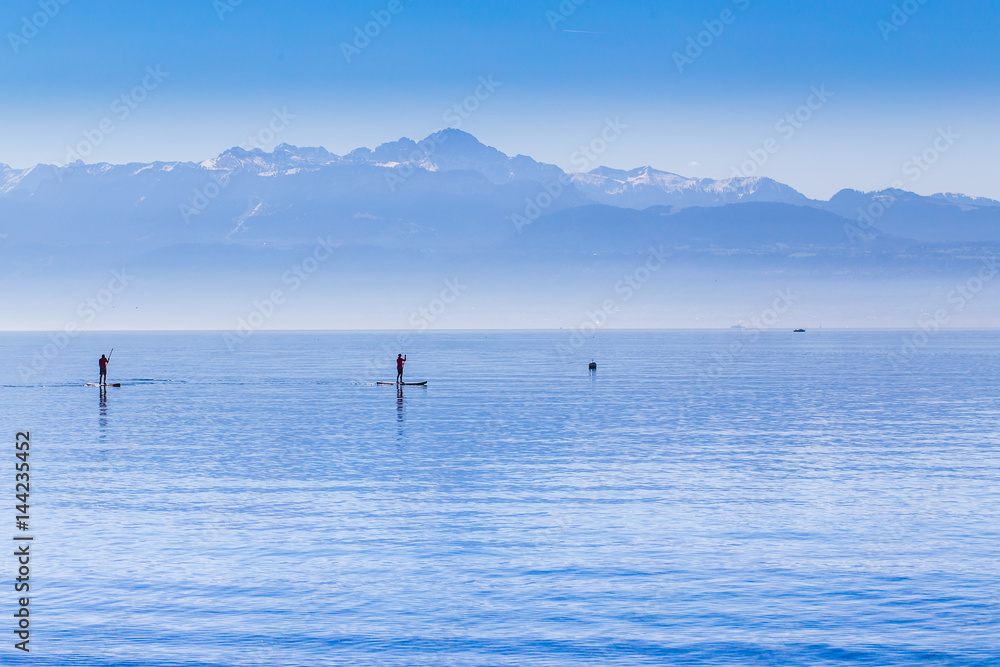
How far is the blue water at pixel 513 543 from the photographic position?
25.4 meters

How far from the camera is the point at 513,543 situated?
115 ft

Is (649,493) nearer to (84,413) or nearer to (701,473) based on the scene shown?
(701,473)

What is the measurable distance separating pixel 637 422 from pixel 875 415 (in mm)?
19150

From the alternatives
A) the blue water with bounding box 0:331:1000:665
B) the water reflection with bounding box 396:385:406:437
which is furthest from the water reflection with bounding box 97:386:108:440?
the water reflection with bounding box 396:385:406:437

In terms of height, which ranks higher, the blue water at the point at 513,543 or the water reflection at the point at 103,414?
the water reflection at the point at 103,414

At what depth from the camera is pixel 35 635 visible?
25.6 metres

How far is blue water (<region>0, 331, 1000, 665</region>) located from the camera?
83.5 feet

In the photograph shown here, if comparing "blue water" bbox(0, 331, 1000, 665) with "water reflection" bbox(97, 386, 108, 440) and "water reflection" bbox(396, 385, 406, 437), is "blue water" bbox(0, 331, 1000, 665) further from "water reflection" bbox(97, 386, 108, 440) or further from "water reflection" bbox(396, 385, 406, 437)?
"water reflection" bbox(396, 385, 406, 437)

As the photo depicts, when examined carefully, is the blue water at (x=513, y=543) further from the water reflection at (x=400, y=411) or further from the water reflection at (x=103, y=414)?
the water reflection at (x=400, y=411)

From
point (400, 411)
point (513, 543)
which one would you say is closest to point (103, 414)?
point (400, 411)

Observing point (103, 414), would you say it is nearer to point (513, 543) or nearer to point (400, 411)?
point (400, 411)

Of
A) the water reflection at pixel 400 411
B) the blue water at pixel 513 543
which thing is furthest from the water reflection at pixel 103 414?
the water reflection at pixel 400 411

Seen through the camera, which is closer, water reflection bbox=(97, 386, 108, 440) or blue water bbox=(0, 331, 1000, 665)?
blue water bbox=(0, 331, 1000, 665)

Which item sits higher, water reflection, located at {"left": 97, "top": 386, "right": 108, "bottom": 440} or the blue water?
water reflection, located at {"left": 97, "top": 386, "right": 108, "bottom": 440}
